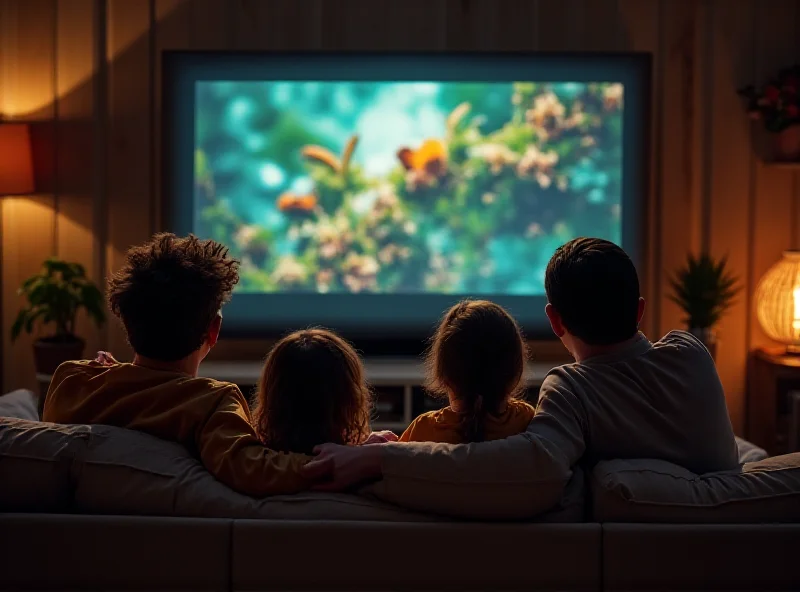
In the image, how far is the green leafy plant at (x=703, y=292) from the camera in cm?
482

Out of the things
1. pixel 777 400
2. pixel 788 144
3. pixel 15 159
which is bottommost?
pixel 777 400

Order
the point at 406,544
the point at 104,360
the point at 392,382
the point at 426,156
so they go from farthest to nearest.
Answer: the point at 426,156 < the point at 392,382 < the point at 104,360 < the point at 406,544

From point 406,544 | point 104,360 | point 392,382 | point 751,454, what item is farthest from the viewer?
point 392,382

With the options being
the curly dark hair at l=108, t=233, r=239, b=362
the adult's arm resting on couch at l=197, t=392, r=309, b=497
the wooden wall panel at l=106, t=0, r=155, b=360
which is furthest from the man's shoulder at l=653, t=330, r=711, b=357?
the wooden wall panel at l=106, t=0, r=155, b=360

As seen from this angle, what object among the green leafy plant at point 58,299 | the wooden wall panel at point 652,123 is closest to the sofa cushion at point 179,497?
the green leafy plant at point 58,299

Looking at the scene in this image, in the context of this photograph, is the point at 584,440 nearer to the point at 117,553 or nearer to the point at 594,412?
the point at 594,412

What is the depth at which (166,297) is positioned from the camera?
207cm

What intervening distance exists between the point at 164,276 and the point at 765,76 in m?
3.71

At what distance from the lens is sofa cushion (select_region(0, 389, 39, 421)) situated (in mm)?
2254

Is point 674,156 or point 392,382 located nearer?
point 392,382

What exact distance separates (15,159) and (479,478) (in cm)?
360

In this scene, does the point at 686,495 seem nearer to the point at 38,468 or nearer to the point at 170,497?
the point at 170,497

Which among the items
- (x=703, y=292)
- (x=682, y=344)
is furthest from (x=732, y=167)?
(x=682, y=344)

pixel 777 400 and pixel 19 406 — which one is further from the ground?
pixel 19 406
